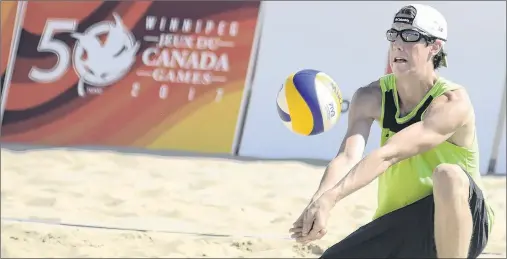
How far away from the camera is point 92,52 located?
340 inches

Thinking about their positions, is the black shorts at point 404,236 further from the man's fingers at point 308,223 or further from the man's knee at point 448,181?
the man's fingers at point 308,223

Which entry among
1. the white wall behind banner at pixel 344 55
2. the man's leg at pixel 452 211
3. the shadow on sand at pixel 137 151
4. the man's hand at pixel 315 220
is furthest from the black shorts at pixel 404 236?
the shadow on sand at pixel 137 151

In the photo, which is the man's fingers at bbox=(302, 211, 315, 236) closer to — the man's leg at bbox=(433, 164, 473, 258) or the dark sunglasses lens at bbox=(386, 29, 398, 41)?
the man's leg at bbox=(433, 164, 473, 258)

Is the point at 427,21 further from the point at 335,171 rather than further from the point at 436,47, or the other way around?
the point at 335,171

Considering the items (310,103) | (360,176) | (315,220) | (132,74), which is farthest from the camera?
(132,74)

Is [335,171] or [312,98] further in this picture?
[312,98]

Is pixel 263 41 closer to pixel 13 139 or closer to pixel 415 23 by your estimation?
pixel 13 139

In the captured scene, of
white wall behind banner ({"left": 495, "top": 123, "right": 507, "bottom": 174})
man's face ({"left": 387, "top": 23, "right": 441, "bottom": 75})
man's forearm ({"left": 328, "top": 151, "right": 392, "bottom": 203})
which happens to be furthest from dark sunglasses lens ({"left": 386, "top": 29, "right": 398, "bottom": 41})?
white wall behind banner ({"left": 495, "top": 123, "right": 507, "bottom": 174})

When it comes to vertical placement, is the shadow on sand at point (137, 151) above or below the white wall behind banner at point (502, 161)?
below

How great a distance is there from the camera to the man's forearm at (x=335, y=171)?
3.56 m

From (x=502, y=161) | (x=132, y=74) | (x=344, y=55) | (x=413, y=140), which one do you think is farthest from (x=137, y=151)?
(x=413, y=140)

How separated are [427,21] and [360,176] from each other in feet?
2.04

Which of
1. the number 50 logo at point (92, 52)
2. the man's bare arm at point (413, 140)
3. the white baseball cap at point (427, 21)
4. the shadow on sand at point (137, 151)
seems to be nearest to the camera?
the man's bare arm at point (413, 140)

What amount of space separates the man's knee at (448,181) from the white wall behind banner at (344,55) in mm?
4645
